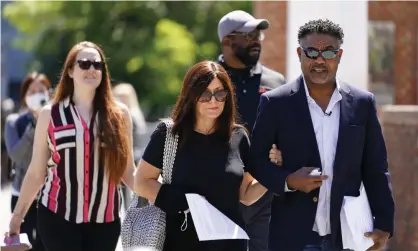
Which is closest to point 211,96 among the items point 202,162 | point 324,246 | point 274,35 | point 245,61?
point 202,162

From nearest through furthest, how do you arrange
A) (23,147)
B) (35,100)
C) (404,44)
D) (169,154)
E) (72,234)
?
(169,154)
(72,234)
(23,147)
(35,100)
(404,44)

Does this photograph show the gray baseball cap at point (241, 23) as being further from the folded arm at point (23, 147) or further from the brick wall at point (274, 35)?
the brick wall at point (274, 35)

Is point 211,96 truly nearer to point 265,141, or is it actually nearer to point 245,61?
point 265,141

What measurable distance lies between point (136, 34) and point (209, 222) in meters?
37.3

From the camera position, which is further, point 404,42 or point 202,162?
point 404,42

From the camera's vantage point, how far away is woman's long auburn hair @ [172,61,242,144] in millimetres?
4992

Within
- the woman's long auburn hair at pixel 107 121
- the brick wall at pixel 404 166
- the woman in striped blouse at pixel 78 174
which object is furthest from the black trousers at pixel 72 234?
the brick wall at pixel 404 166

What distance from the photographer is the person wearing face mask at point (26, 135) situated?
25.4 ft

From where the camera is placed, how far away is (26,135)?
25.7 ft

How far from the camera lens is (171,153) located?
196 inches

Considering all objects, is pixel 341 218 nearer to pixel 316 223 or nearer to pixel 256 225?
pixel 316 223

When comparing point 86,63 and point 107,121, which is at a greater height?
point 86,63

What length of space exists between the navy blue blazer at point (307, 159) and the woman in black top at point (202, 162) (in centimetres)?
16

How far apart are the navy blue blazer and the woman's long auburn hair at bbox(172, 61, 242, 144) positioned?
22cm
